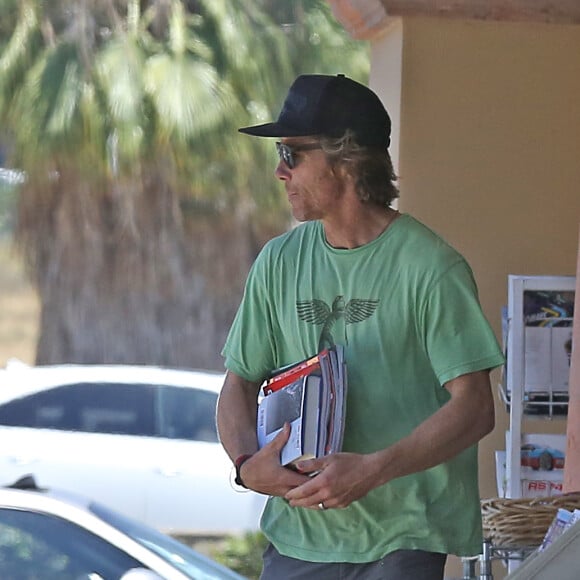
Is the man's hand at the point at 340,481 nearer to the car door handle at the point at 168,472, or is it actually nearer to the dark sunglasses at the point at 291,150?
the dark sunglasses at the point at 291,150

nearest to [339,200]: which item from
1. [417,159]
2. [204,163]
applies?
[417,159]

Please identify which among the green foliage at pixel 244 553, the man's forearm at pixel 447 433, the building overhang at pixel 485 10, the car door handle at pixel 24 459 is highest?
the building overhang at pixel 485 10

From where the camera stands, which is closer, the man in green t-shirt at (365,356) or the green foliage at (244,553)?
the man in green t-shirt at (365,356)

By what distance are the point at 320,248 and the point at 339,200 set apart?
0.38ft

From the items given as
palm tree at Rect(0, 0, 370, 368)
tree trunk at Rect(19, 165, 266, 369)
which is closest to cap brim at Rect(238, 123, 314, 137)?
palm tree at Rect(0, 0, 370, 368)

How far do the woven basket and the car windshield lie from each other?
1.01 meters

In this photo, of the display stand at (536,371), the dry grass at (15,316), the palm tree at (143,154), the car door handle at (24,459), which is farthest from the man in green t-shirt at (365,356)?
the dry grass at (15,316)

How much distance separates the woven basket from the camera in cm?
354

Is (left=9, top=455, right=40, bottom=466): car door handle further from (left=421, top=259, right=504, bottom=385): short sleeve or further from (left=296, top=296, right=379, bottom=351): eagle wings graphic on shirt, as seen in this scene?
(left=421, top=259, right=504, bottom=385): short sleeve

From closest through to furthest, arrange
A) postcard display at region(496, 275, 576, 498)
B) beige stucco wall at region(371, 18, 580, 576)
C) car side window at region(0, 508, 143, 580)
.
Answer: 1. car side window at region(0, 508, 143, 580)
2. postcard display at region(496, 275, 576, 498)
3. beige stucco wall at region(371, 18, 580, 576)

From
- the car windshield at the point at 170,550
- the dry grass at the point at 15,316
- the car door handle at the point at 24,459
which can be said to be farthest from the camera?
the dry grass at the point at 15,316

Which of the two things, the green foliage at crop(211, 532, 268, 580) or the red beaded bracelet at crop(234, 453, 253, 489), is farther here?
the green foliage at crop(211, 532, 268, 580)

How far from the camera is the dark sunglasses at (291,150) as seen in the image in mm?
2988

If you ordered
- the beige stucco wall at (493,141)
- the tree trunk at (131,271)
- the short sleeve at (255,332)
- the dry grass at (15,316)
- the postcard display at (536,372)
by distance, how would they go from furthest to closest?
the dry grass at (15,316) < the tree trunk at (131,271) < the beige stucco wall at (493,141) < the postcard display at (536,372) < the short sleeve at (255,332)
